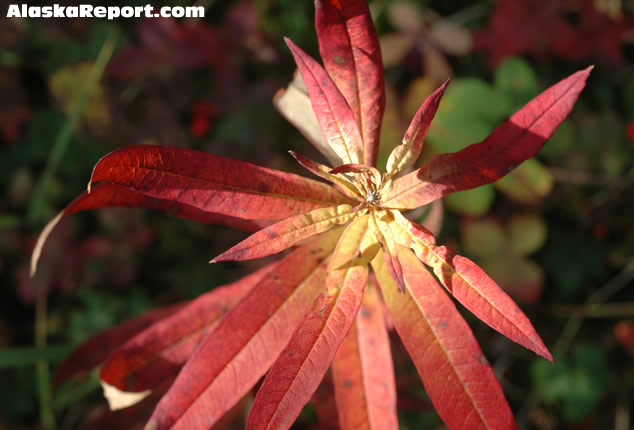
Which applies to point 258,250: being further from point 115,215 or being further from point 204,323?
point 115,215

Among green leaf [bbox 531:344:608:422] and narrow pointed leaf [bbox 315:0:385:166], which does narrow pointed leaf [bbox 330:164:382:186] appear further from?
green leaf [bbox 531:344:608:422]

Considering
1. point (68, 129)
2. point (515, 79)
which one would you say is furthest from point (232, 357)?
point (515, 79)

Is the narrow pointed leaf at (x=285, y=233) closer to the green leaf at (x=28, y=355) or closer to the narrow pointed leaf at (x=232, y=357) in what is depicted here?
the narrow pointed leaf at (x=232, y=357)

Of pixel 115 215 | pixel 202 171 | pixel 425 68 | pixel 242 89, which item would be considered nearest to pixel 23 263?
pixel 115 215

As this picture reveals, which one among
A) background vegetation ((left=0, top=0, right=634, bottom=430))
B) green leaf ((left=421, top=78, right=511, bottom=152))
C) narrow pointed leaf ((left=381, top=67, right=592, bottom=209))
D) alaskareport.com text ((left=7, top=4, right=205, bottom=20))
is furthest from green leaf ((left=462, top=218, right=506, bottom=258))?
alaskareport.com text ((left=7, top=4, right=205, bottom=20))

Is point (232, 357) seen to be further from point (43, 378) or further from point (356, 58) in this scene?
point (43, 378)

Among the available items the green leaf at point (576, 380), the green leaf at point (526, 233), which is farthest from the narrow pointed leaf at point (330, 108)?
the green leaf at point (576, 380)
